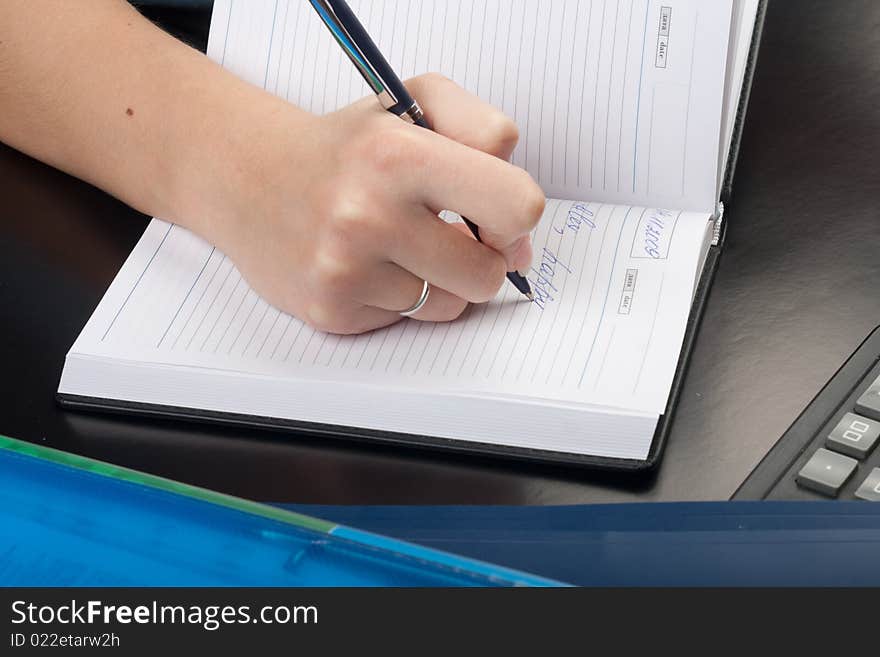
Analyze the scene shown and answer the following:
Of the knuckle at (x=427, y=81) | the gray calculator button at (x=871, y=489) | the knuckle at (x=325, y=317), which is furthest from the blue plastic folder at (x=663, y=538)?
the knuckle at (x=427, y=81)

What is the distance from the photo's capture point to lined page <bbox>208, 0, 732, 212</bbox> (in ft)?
2.24

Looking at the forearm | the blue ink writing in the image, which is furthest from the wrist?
the blue ink writing

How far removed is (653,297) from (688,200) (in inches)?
3.7

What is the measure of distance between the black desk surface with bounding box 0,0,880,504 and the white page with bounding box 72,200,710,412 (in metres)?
0.03

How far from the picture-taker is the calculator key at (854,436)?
0.53 m

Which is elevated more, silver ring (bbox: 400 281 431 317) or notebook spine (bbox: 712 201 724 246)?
notebook spine (bbox: 712 201 724 246)

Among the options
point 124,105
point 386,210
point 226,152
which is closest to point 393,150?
point 386,210

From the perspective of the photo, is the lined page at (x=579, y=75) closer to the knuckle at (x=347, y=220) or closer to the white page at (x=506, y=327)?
the white page at (x=506, y=327)

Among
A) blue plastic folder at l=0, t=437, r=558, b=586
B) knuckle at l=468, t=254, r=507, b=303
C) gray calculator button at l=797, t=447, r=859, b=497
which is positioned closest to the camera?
blue plastic folder at l=0, t=437, r=558, b=586

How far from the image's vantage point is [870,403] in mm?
549

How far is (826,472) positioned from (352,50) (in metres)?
0.31

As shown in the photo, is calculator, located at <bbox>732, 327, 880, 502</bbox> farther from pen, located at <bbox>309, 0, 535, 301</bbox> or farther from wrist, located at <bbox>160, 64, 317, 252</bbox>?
wrist, located at <bbox>160, 64, 317, 252</bbox>

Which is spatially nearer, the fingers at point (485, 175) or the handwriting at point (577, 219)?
the fingers at point (485, 175)

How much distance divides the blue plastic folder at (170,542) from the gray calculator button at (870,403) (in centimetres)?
24
